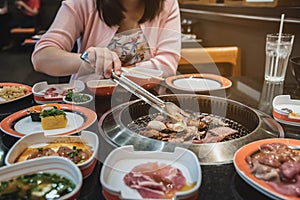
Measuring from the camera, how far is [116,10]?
174 cm

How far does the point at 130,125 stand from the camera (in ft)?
4.18

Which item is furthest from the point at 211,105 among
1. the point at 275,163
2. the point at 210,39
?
the point at 210,39

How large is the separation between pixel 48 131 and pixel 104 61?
0.35 m

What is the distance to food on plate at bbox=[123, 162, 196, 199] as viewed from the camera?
739 millimetres

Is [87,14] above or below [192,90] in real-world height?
above

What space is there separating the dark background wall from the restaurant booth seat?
0.13m

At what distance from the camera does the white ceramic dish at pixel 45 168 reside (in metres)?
0.75

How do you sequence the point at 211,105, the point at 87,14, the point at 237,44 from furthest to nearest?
1. the point at 237,44
2. the point at 87,14
3. the point at 211,105

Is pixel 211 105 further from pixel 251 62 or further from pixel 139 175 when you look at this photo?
pixel 251 62

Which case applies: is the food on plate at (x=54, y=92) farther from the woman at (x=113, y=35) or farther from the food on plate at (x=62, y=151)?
the food on plate at (x=62, y=151)

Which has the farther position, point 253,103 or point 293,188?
point 253,103

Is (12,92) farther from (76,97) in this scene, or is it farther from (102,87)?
(102,87)

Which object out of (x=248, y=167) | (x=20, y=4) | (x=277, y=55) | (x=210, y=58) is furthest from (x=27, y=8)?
(x=248, y=167)

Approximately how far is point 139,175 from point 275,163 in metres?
0.39
